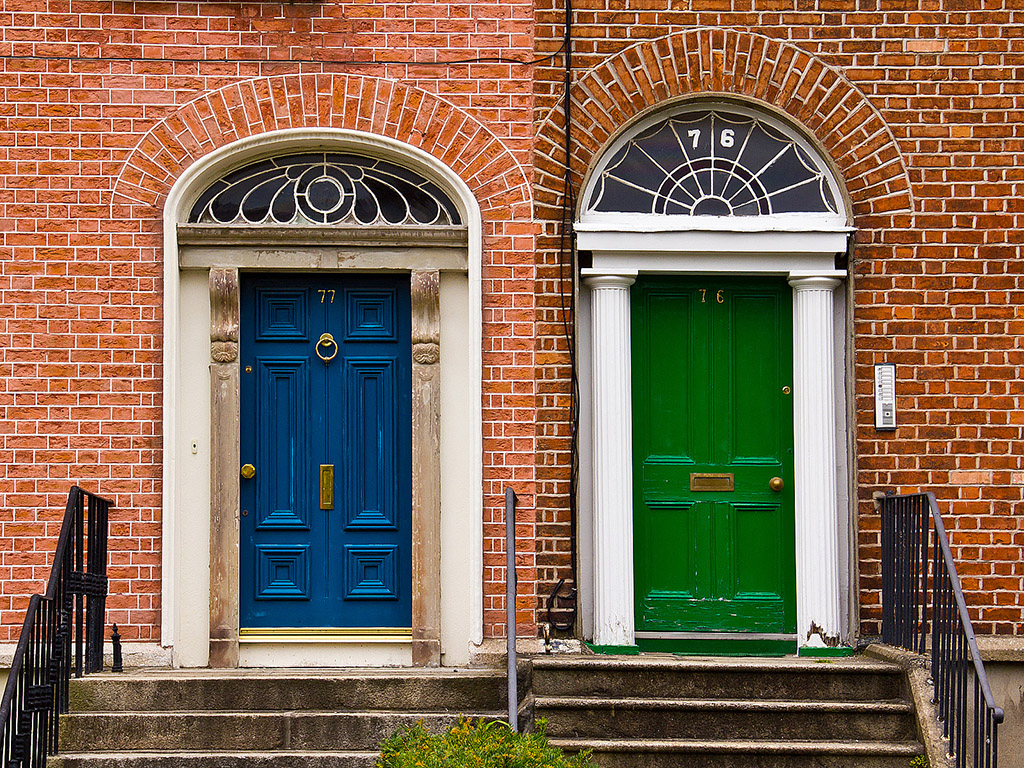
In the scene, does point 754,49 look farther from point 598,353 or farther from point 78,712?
point 78,712

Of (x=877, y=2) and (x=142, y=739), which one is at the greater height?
(x=877, y=2)

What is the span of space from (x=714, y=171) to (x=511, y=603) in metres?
2.90

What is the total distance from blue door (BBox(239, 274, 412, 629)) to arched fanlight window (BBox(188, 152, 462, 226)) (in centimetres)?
36

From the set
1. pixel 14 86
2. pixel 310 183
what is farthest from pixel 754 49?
pixel 14 86

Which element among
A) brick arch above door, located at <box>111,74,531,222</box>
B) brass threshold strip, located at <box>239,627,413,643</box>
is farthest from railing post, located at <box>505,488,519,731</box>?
brick arch above door, located at <box>111,74,531,222</box>

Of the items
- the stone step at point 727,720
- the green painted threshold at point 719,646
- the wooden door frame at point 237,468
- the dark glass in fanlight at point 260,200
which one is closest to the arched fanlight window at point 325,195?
the dark glass in fanlight at point 260,200

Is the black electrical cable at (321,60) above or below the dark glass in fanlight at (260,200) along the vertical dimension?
above

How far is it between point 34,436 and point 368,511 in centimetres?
195

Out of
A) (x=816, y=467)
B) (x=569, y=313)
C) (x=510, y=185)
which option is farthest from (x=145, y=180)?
(x=816, y=467)

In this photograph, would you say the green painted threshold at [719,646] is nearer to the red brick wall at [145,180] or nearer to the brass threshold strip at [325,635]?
the red brick wall at [145,180]

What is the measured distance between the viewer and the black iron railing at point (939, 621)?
6.39m

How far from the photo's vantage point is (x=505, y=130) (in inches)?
314

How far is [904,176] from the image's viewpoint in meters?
8.05

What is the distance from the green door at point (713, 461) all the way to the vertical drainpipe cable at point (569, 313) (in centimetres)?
42
